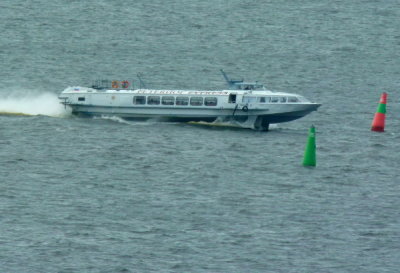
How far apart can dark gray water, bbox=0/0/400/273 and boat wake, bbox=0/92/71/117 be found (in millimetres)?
134

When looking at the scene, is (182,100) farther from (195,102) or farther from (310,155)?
(310,155)

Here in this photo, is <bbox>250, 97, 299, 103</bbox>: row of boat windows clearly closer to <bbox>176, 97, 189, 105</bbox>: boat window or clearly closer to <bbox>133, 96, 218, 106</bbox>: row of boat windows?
<bbox>133, 96, 218, 106</bbox>: row of boat windows

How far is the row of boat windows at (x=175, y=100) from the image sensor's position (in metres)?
76.3

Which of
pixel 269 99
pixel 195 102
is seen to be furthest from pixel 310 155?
pixel 195 102

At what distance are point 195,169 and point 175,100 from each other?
1395 cm

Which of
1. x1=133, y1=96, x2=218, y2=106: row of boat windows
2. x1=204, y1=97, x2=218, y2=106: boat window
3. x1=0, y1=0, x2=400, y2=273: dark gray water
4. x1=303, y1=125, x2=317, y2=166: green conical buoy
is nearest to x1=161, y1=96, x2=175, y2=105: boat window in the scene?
x1=133, y1=96, x2=218, y2=106: row of boat windows

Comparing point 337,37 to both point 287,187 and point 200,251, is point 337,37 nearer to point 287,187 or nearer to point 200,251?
point 287,187

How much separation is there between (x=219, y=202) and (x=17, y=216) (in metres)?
9.19

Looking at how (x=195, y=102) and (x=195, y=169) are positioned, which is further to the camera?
(x=195, y=102)

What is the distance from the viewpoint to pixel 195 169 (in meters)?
63.4

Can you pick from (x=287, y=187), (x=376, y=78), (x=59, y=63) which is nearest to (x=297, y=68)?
(x=376, y=78)

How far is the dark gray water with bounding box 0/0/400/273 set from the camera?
153ft

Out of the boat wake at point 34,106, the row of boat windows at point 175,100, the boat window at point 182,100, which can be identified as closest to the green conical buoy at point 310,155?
the row of boat windows at point 175,100

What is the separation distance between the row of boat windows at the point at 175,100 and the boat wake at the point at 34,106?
17.4 feet
